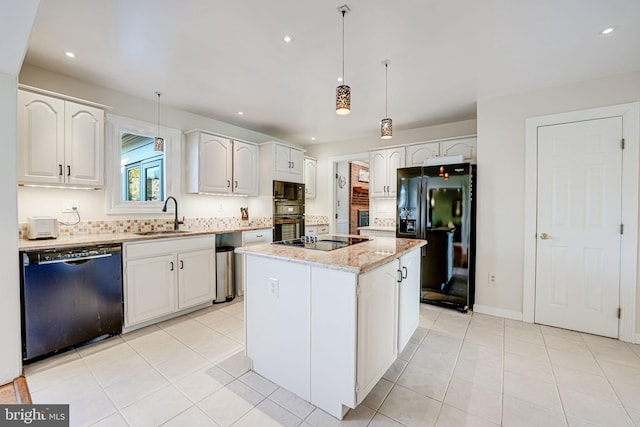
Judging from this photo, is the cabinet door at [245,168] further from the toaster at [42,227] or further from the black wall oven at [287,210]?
the toaster at [42,227]

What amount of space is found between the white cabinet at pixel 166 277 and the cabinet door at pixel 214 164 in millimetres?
817

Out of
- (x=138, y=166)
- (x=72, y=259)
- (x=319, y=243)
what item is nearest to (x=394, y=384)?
(x=319, y=243)

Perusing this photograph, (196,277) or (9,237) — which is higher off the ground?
(9,237)

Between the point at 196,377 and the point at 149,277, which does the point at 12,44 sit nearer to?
the point at 149,277

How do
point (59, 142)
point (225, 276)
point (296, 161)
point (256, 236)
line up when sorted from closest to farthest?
point (59, 142), point (225, 276), point (256, 236), point (296, 161)

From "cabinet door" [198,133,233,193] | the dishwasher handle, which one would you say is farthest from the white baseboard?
the dishwasher handle

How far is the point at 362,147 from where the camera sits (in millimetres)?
5070

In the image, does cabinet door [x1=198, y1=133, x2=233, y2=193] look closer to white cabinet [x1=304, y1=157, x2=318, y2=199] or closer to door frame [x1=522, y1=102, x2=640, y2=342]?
white cabinet [x1=304, y1=157, x2=318, y2=199]

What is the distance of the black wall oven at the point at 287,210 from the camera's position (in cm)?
435

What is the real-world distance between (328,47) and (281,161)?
7.99ft

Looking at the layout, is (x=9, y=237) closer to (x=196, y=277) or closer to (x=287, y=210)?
(x=196, y=277)

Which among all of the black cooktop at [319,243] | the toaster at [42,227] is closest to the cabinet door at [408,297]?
the black cooktop at [319,243]

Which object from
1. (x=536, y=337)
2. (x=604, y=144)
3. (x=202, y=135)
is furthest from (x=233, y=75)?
(x=536, y=337)

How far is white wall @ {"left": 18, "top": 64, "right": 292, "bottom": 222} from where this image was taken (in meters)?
2.56
